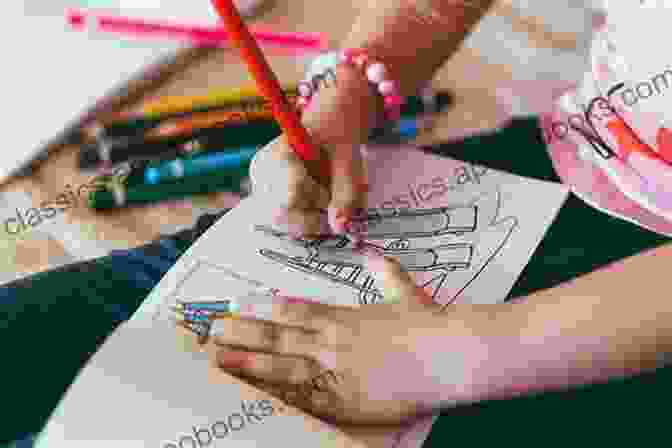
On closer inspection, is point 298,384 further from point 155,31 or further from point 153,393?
point 155,31

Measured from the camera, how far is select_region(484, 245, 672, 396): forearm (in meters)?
0.34

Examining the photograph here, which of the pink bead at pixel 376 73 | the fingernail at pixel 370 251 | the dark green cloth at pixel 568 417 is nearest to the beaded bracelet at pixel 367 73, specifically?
the pink bead at pixel 376 73

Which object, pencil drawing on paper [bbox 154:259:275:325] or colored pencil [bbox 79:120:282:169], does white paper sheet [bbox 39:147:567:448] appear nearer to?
pencil drawing on paper [bbox 154:259:275:325]

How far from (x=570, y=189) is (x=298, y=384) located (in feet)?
0.67

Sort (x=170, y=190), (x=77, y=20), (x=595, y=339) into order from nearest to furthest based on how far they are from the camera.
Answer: (x=595, y=339) → (x=170, y=190) → (x=77, y=20)

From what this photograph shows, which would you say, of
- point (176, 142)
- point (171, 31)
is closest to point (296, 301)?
point (176, 142)

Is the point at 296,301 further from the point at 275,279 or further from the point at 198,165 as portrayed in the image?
the point at 198,165

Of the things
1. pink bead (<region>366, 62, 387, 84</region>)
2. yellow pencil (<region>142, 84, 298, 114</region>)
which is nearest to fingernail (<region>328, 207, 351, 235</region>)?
pink bead (<region>366, 62, 387, 84</region>)

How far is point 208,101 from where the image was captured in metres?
0.66

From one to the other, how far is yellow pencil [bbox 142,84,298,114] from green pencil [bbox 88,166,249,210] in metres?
0.08

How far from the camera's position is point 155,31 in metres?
0.72

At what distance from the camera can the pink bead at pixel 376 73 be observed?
0.49 metres

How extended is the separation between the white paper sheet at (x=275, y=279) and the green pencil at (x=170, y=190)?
0.13m

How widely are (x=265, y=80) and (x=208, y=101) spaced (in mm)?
274
